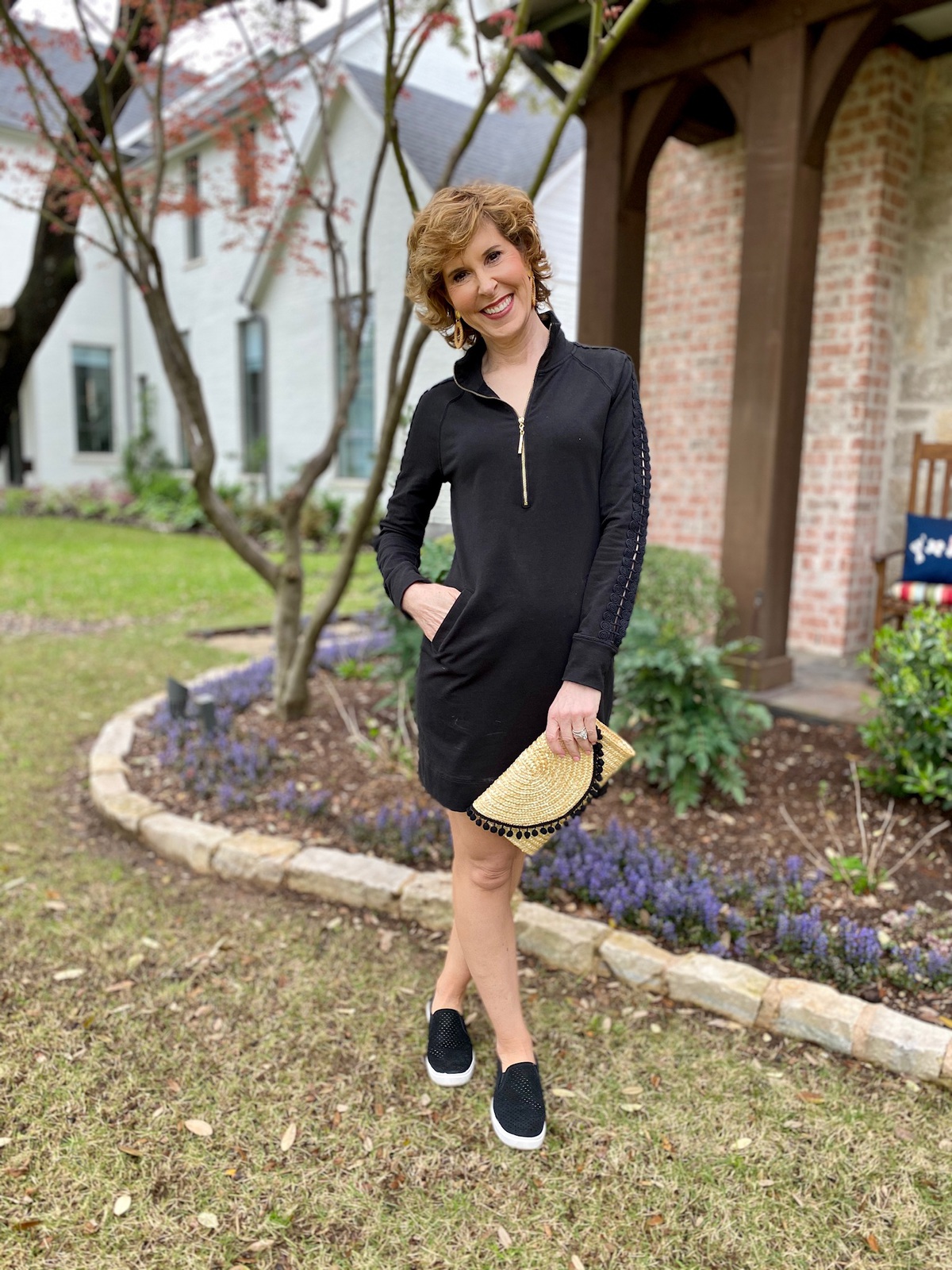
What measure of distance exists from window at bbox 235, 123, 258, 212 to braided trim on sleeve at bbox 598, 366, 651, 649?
393 centimetres

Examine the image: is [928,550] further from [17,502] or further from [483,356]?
[17,502]

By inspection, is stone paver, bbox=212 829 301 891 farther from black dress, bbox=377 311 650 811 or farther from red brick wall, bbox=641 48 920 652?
red brick wall, bbox=641 48 920 652

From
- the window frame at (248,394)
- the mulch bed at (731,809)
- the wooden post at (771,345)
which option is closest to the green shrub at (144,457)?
the window frame at (248,394)

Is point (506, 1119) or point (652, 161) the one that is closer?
point (506, 1119)

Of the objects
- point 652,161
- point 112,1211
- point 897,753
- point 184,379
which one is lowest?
point 112,1211

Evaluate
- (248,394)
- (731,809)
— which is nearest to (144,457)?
(248,394)

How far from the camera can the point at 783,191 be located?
4059 millimetres

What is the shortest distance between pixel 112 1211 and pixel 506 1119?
0.76 meters

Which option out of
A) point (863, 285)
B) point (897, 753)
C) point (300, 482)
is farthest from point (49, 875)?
point (863, 285)

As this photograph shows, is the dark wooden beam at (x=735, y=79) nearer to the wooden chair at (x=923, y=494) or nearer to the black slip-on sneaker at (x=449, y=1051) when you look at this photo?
the wooden chair at (x=923, y=494)

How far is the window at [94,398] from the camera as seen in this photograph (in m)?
16.7

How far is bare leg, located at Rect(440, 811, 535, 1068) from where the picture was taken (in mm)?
1820

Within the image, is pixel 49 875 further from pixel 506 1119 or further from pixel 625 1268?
pixel 625 1268

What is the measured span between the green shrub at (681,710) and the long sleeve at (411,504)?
1.38 m
